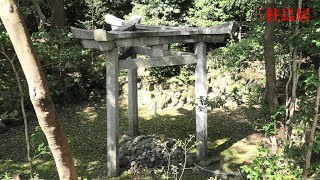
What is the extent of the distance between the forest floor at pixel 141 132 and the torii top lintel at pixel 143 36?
4.84ft

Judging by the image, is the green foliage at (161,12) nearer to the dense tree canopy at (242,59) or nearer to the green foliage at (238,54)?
the dense tree canopy at (242,59)

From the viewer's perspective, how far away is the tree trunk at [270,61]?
4.33 meters

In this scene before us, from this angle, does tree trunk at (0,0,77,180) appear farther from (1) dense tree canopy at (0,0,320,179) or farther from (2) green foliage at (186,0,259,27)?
(2) green foliage at (186,0,259,27)

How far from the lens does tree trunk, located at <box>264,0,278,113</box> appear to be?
14.2ft

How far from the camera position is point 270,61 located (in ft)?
14.9

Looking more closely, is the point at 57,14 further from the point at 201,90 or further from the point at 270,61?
the point at 270,61

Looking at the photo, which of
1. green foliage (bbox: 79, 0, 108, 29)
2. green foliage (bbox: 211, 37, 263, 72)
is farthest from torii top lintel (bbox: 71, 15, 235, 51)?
green foliage (bbox: 79, 0, 108, 29)

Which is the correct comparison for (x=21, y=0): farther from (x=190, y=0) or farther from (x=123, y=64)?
(x=123, y=64)

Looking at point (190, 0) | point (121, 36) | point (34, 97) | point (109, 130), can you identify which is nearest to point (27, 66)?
point (34, 97)

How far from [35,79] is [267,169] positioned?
253 cm

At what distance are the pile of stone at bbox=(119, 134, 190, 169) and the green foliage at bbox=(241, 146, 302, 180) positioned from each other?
2254 mm

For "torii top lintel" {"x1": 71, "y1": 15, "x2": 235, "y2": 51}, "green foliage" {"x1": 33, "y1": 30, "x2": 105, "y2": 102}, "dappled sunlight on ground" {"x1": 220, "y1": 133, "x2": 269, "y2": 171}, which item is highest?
"torii top lintel" {"x1": 71, "y1": 15, "x2": 235, "y2": 51}

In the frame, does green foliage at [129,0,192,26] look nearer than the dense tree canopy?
No

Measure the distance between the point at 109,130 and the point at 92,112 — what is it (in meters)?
3.80
